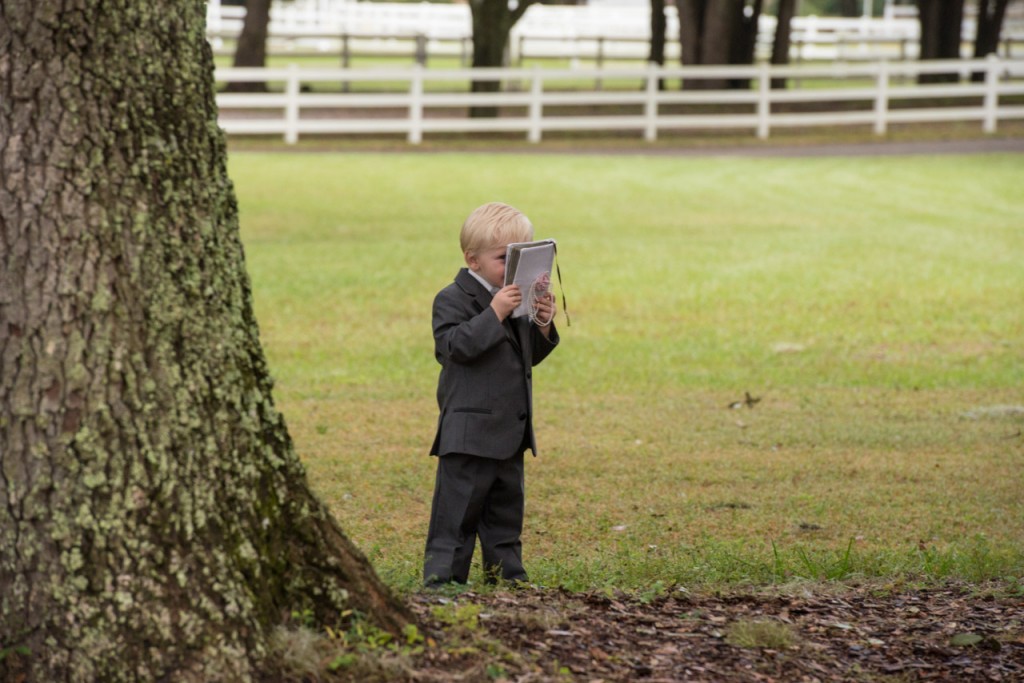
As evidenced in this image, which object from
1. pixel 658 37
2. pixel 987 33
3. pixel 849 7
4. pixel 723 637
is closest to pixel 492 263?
pixel 723 637

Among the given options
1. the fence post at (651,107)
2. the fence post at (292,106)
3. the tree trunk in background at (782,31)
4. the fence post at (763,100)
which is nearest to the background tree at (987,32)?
the tree trunk in background at (782,31)

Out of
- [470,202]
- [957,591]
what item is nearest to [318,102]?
[470,202]

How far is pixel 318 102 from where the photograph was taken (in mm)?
25719

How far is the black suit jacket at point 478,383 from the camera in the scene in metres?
4.45

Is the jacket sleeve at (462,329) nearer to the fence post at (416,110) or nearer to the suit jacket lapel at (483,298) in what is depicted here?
the suit jacket lapel at (483,298)

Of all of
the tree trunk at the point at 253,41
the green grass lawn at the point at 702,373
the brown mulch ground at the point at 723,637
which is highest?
the tree trunk at the point at 253,41

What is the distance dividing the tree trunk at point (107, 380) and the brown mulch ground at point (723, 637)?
2.05ft

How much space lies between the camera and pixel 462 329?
4391mm

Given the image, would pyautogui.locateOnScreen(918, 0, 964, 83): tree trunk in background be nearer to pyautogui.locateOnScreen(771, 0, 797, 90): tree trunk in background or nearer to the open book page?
pyautogui.locateOnScreen(771, 0, 797, 90): tree trunk in background

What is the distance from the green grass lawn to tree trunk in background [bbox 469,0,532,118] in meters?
8.45

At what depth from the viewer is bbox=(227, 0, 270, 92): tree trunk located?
30.3 meters

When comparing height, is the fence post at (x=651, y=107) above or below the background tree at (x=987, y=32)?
below

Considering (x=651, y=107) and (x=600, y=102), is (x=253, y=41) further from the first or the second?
(x=651, y=107)

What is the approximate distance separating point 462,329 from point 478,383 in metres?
0.20
